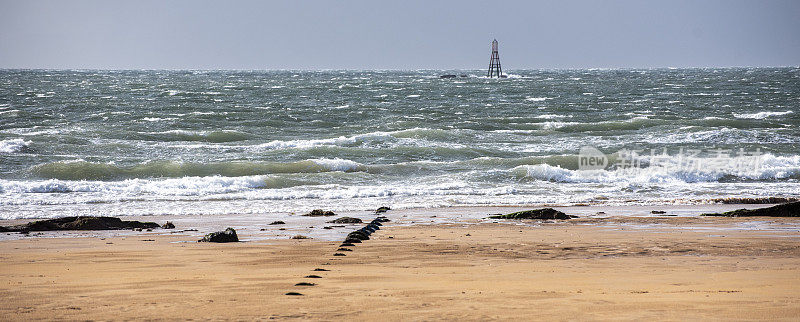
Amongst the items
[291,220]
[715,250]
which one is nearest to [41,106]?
[291,220]

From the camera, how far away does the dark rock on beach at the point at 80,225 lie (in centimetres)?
1053

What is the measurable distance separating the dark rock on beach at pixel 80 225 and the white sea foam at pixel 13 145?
1309cm

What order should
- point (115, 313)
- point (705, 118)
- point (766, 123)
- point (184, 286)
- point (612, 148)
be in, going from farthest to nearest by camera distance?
1. point (705, 118)
2. point (766, 123)
3. point (612, 148)
4. point (184, 286)
5. point (115, 313)

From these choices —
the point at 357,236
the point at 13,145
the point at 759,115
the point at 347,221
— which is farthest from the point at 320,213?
the point at 759,115

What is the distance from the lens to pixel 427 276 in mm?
6348

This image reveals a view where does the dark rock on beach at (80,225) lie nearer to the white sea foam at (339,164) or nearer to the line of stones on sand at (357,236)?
the line of stones on sand at (357,236)

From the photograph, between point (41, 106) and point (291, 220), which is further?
point (41, 106)

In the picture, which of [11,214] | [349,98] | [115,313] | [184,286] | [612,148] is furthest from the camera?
[349,98]

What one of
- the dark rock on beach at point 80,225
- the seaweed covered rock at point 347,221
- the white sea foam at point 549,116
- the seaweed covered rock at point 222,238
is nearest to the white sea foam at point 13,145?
A: the dark rock on beach at point 80,225

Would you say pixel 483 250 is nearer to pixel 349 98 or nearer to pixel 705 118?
pixel 705 118

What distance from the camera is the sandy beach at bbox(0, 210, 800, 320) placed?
4738mm

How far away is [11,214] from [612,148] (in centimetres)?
1754

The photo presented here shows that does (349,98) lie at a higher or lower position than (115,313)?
higher

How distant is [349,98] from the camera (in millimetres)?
47969
